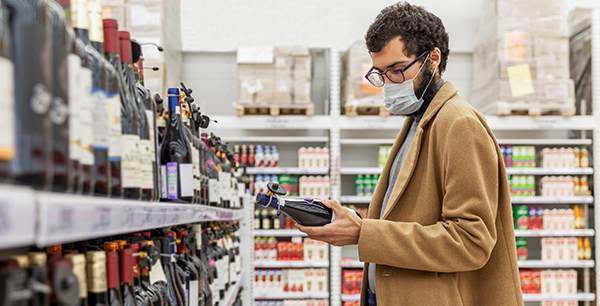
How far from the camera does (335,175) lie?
482 centimetres

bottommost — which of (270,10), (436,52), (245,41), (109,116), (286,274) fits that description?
(286,274)

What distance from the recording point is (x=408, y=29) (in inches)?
57.9

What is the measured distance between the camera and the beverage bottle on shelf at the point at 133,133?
90cm

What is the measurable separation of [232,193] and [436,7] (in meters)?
4.22

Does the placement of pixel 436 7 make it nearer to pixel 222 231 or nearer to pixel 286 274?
pixel 286 274

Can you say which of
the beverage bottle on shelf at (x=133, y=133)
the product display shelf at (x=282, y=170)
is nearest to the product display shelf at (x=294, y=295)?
the product display shelf at (x=282, y=170)

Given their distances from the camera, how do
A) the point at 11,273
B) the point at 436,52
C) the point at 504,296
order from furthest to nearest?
the point at 436,52
the point at 504,296
the point at 11,273

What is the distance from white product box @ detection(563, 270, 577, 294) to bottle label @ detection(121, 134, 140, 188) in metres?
5.15

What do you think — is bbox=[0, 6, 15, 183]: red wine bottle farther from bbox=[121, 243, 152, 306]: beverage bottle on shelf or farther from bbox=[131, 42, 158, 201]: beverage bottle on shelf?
bbox=[121, 243, 152, 306]: beverage bottle on shelf

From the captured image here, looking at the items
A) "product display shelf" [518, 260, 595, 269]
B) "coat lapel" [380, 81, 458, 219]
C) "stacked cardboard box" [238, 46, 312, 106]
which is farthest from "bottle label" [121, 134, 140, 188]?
"product display shelf" [518, 260, 595, 269]

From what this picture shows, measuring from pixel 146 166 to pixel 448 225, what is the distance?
81 cm

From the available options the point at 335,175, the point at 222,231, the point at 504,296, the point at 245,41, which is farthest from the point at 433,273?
the point at 245,41

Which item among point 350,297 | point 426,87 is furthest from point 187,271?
point 350,297

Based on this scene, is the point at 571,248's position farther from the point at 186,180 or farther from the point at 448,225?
the point at 186,180
